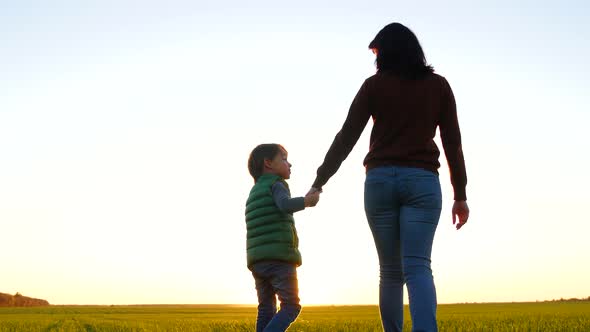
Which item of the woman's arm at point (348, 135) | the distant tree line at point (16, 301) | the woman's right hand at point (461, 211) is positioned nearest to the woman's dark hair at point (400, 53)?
the woman's arm at point (348, 135)

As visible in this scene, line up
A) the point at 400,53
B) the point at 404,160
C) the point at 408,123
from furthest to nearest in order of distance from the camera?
1. the point at 400,53
2. the point at 408,123
3. the point at 404,160

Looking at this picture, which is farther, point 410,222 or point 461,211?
point 461,211

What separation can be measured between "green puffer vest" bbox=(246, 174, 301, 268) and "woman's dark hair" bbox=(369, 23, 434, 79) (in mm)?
1412

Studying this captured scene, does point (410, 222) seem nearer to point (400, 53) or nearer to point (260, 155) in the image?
point (400, 53)

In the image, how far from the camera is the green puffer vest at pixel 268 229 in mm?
5203

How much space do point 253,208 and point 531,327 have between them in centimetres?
430

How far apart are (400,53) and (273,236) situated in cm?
172

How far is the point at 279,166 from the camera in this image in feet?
18.2

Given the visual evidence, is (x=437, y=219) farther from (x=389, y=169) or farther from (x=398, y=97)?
(x=398, y=97)

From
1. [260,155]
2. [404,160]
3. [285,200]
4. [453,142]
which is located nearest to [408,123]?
[404,160]

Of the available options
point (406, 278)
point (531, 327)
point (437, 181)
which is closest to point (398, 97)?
point (437, 181)

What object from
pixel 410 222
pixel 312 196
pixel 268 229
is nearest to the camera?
pixel 410 222

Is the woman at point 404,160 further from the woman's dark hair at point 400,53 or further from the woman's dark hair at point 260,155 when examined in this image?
the woman's dark hair at point 260,155

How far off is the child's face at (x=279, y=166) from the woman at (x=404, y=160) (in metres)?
0.86
